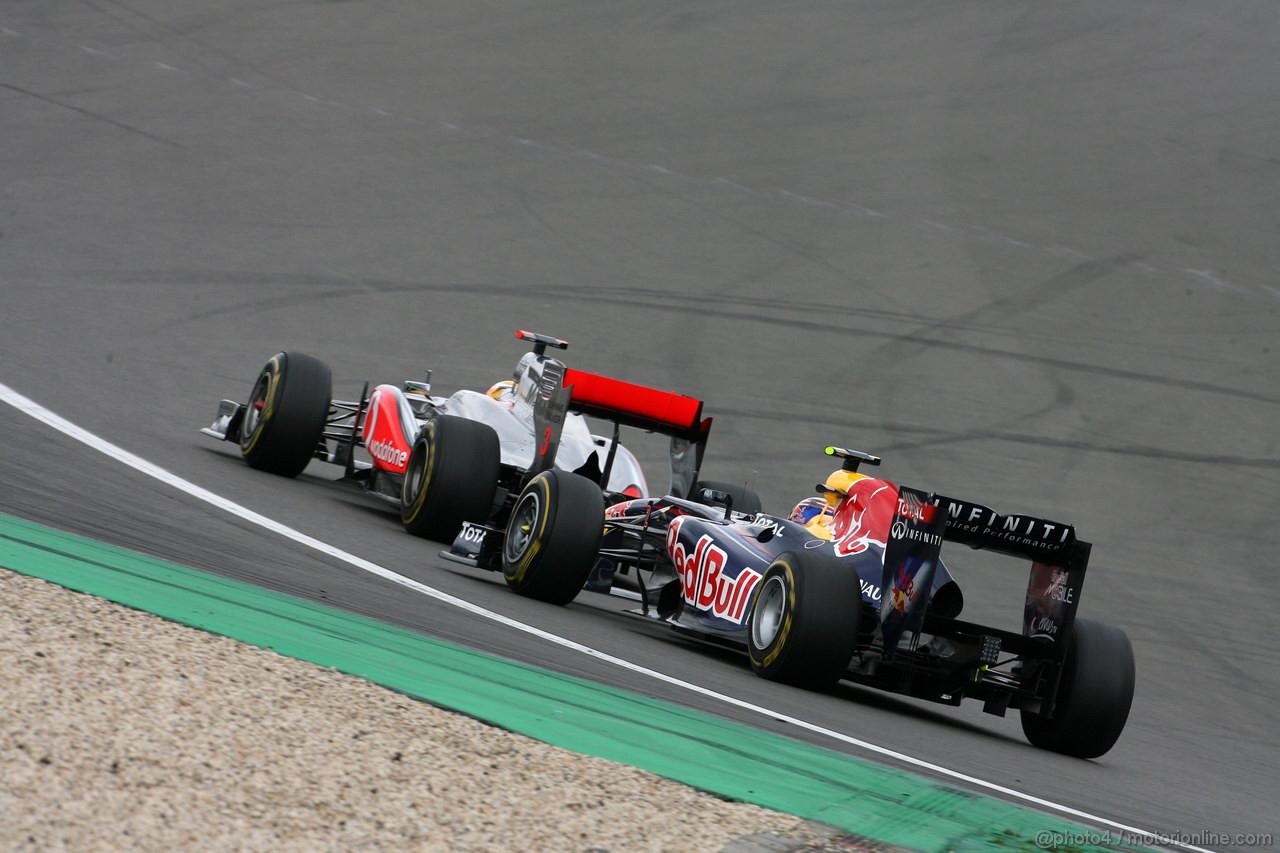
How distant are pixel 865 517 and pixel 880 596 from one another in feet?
2.29

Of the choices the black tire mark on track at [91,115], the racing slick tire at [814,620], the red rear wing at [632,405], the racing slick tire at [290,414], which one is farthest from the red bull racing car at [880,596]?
the black tire mark on track at [91,115]

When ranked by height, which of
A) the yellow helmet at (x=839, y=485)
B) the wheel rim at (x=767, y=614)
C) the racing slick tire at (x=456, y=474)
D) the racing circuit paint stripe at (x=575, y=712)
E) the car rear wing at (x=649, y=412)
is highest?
the car rear wing at (x=649, y=412)

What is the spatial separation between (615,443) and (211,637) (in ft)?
16.8

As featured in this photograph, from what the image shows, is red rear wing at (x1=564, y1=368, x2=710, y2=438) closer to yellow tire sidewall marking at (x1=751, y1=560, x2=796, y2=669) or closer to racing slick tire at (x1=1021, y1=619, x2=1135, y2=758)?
yellow tire sidewall marking at (x1=751, y1=560, x2=796, y2=669)

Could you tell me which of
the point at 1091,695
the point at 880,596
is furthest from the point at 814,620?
the point at 1091,695

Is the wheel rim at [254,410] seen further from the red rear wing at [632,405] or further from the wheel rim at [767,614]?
the wheel rim at [767,614]

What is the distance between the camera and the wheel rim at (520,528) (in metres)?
8.77

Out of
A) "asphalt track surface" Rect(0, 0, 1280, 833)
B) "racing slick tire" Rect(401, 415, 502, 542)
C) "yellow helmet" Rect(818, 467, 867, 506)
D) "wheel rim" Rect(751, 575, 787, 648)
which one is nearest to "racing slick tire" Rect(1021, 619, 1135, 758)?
"asphalt track surface" Rect(0, 0, 1280, 833)

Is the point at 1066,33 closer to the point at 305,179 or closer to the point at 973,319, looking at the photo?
the point at 973,319

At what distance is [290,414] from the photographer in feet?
35.8

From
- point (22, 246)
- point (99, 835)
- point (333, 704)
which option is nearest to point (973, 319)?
point (22, 246)

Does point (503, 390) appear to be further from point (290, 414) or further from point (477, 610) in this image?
point (477, 610)

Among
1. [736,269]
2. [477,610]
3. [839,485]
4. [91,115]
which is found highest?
[91,115]

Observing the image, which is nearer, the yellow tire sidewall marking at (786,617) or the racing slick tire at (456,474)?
the yellow tire sidewall marking at (786,617)
